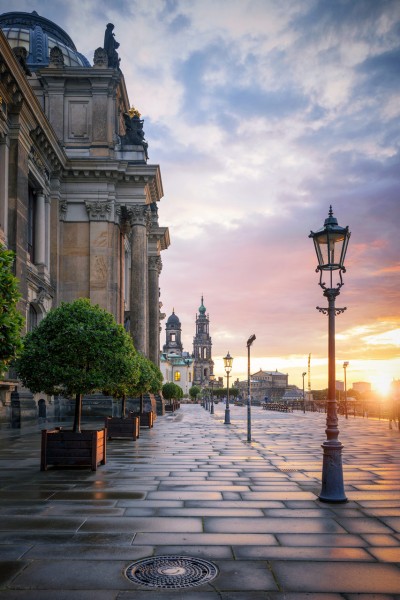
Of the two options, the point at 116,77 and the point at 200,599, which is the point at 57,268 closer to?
the point at 116,77

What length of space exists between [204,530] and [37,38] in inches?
1814

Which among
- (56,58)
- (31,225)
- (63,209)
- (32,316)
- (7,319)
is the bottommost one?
(7,319)

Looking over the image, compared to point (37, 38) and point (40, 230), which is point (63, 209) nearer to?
point (40, 230)

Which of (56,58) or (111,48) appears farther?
(111,48)

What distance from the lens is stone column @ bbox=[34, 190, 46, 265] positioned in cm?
3378

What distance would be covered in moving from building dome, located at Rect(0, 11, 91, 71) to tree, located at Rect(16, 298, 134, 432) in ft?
113

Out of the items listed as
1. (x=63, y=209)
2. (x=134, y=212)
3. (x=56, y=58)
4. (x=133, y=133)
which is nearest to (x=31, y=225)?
(x=63, y=209)

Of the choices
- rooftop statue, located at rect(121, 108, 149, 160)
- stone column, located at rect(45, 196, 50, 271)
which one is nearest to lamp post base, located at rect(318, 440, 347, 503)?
stone column, located at rect(45, 196, 50, 271)

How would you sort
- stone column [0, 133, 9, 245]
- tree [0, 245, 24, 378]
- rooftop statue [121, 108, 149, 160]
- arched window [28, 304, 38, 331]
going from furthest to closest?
rooftop statue [121, 108, 149, 160]
arched window [28, 304, 38, 331]
stone column [0, 133, 9, 245]
tree [0, 245, 24, 378]

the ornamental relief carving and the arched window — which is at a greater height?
the ornamental relief carving

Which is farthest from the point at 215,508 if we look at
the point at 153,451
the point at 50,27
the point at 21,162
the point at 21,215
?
the point at 50,27

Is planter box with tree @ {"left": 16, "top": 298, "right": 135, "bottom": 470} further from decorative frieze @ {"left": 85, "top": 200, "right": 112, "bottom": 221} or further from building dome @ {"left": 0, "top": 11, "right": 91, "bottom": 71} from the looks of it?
building dome @ {"left": 0, "top": 11, "right": 91, "bottom": 71}

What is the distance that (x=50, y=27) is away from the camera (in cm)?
4928

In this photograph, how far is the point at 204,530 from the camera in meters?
7.23
